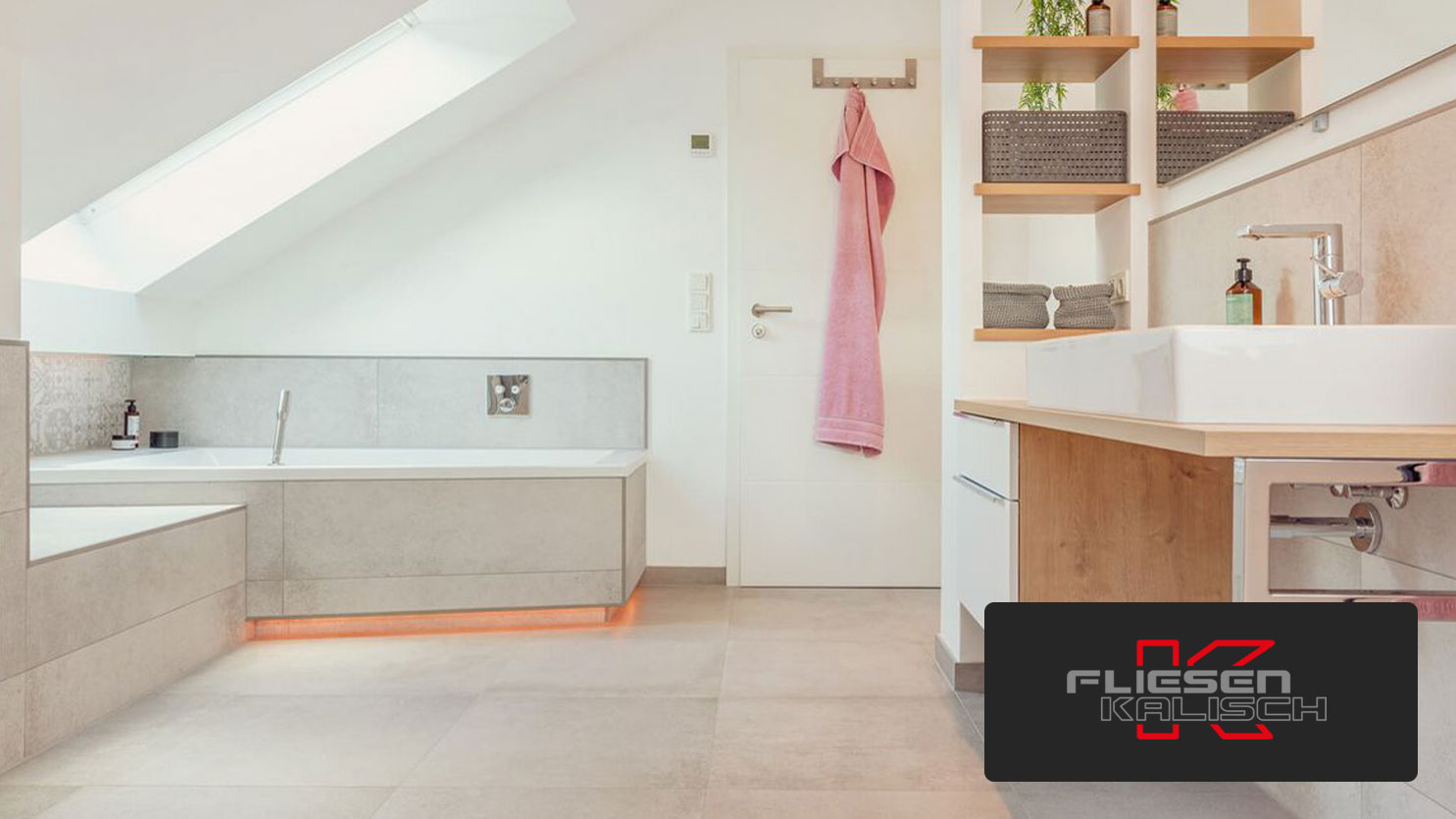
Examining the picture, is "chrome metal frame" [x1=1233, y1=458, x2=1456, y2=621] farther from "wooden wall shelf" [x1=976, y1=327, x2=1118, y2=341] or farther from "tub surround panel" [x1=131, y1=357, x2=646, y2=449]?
"tub surround panel" [x1=131, y1=357, x2=646, y2=449]

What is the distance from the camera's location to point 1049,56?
275 centimetres

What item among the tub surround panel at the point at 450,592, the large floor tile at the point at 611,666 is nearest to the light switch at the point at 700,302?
the tub surround panel at the point at 450,592

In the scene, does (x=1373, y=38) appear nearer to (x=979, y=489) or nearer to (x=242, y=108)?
(x=979, y=489)

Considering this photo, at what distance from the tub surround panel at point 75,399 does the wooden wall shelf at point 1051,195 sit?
3.07 meters

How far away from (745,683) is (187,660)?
4.92 feet

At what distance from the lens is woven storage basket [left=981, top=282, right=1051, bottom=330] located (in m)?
2.77

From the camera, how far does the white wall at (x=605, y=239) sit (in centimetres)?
405

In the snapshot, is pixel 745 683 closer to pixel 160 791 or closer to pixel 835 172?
pixel 160 791

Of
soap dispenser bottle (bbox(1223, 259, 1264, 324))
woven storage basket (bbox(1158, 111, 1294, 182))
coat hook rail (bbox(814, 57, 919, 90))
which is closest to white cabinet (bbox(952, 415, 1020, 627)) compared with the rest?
soap dispenser bottle (bbox(1223, 259, 1264, 324))

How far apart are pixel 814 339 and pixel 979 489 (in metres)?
1.64

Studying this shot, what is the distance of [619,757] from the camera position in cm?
224

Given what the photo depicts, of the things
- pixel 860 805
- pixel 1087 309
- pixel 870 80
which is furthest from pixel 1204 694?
pixel 870 80

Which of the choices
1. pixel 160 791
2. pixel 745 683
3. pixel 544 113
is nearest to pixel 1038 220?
pixel 544 113

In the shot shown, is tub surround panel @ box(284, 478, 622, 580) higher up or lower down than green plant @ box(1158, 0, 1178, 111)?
lower down
